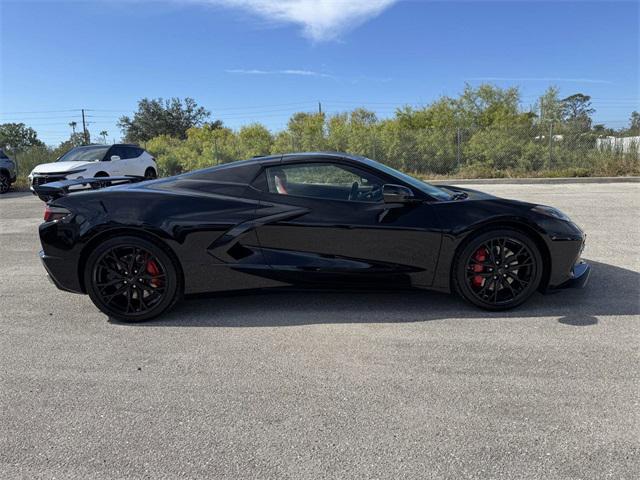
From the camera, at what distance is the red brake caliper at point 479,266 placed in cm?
376

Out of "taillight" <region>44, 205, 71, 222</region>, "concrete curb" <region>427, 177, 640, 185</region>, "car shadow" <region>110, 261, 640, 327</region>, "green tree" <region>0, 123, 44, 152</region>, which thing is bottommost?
"car shadow" <region>110, 261, 640, 327</region>

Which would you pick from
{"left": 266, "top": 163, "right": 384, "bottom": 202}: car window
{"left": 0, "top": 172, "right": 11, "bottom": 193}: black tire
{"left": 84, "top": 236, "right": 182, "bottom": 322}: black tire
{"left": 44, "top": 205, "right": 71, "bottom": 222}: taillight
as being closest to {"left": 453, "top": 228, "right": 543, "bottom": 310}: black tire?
{"left": 266, "top": 163, "right": 384, "bottom": 202}: car window

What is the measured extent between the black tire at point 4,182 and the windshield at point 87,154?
415 centimetres

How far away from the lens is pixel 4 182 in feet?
53.5

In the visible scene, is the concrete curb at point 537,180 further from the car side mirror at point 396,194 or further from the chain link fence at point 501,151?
the car side mirror at point 396,194

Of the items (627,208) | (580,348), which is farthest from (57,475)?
(627,208)

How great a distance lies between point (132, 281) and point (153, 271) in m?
0.19

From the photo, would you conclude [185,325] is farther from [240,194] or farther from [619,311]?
[619,311]

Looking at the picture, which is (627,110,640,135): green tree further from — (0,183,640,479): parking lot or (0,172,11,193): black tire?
(0,172,11,193): black tire

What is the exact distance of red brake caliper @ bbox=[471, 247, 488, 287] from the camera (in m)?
3.76

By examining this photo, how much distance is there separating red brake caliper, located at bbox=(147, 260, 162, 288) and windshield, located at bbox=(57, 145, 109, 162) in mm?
10811

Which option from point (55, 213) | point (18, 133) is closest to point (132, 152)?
point (55, 213)

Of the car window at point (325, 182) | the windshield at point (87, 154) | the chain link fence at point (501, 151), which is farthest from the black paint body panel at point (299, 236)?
the chain link fence at point (501, 151)

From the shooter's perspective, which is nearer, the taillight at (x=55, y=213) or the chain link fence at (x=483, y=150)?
the taillight at (x=55, y=213)
